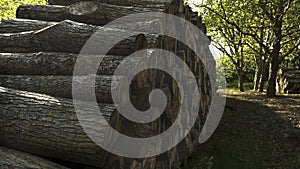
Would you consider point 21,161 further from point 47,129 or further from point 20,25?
point 20,25

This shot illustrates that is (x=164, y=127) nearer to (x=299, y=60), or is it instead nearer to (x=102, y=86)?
(x=102, y=86)

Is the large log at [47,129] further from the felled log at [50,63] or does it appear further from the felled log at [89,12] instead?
the felled log at [89,12]

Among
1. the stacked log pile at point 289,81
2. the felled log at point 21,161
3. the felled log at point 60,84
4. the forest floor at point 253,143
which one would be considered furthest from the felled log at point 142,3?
the stacked log pile at point 289,81

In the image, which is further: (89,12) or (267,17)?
(267,17)

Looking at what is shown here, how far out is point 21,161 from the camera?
332cm

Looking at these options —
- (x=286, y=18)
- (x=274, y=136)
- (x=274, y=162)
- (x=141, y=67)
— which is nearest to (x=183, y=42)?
(x=141, y=67)

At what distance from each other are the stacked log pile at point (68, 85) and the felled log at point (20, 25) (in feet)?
0.07

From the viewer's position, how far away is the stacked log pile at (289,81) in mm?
17077

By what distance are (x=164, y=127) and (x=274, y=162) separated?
3.21 metres

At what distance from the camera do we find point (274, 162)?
6.88 m

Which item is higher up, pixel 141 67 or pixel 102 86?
pixel 141 67

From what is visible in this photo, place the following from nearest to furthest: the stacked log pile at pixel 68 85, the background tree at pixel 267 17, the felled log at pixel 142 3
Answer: the stacked log pile at pixel 68 85, the felled log at pixel 142 3, the background tree at pixel 267 17

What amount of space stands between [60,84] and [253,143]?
5.69 m

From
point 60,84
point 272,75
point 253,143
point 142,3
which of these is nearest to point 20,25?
point 142,3
